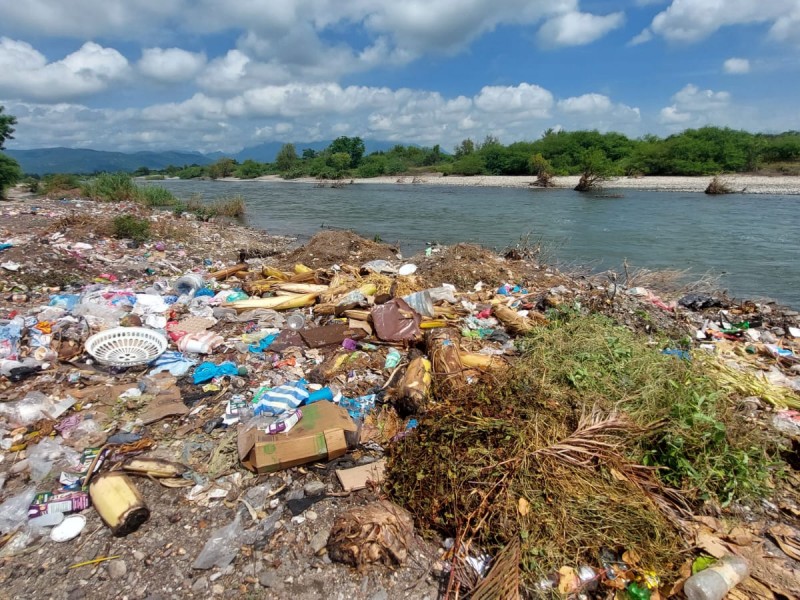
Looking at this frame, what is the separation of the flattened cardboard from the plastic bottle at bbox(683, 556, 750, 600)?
163cm

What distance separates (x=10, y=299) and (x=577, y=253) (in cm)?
1199

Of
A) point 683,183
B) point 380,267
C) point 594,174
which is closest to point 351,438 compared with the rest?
point 380,267

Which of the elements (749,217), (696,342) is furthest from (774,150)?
(696,342)

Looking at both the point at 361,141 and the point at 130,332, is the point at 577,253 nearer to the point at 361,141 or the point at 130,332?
the point at 130,332

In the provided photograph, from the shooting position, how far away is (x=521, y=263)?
27.4 feet

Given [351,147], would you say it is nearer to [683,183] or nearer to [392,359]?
[683,183]

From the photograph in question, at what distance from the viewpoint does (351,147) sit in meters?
65.8

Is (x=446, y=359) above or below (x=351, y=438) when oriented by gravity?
above

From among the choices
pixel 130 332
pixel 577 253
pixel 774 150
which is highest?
pixel 774 150

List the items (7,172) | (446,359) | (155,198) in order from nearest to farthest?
(446,359)
(7,172)
(155,198)

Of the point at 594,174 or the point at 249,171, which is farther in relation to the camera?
the point at 249,171

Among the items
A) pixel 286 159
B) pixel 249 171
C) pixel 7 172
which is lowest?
pixel 249 171

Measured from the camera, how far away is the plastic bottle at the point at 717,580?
6.27ft

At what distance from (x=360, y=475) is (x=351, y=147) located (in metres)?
68.4
